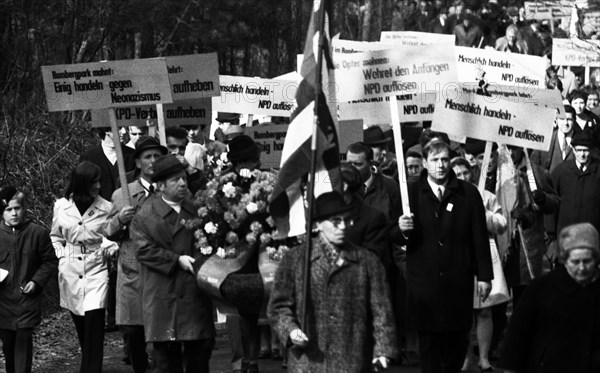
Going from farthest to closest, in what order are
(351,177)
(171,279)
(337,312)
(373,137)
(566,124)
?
(566,124), (373,137), (351,177), (171,279), (337,312)

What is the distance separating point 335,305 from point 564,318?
51.6 inches

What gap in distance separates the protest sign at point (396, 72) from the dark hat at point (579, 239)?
136 inches

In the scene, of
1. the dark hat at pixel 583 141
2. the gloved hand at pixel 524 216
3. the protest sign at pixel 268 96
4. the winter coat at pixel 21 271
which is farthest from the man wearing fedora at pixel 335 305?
the protest sign at pixel 268 96

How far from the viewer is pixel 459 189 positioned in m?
11.8

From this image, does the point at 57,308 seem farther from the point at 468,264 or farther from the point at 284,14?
the point at 284,14

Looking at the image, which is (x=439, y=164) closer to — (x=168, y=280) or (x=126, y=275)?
(x=168, y=280)

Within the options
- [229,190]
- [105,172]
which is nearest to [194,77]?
[105,172]

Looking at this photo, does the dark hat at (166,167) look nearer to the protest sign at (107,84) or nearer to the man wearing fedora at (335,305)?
the protest sign at (107,84)

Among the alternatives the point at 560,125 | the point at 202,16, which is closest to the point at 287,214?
the point at 560,125

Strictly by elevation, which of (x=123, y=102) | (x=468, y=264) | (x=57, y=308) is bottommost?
(x=57, y=308)

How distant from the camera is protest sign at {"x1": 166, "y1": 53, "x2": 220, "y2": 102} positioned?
15.0m

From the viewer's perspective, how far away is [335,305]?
9297 millimetres

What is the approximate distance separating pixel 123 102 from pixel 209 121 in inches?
99.6

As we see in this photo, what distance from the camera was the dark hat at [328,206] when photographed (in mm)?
9367
